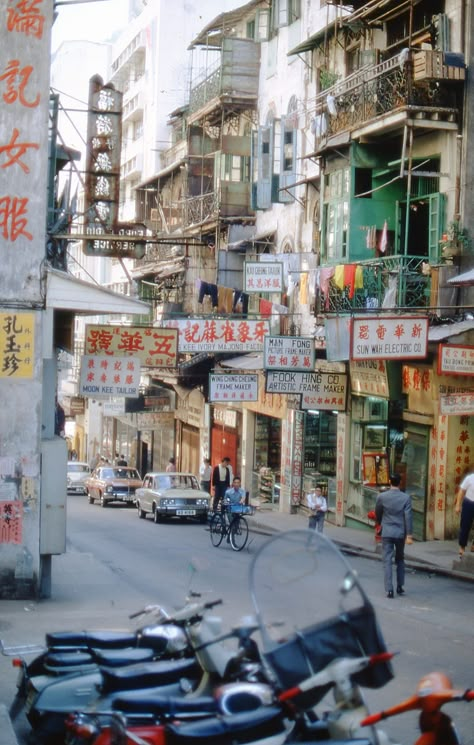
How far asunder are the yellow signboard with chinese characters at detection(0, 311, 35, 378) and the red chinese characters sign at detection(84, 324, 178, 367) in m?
2.97

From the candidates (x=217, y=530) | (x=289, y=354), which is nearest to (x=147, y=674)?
(x=217, y=530)

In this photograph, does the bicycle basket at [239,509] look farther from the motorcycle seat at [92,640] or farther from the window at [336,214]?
the motorcycle seat at [92,640]

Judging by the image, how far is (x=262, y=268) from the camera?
27594 mm

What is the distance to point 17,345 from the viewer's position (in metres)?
14.8

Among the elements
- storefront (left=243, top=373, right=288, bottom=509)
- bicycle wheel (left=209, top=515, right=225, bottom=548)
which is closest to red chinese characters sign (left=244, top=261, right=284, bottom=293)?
bicycle wheel (left=209, top=515, right=225, bottom=548)

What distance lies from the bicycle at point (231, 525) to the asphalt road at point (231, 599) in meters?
0.28

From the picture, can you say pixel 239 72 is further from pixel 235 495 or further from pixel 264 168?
pixel 235 495

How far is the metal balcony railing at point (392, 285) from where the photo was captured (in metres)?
22.7

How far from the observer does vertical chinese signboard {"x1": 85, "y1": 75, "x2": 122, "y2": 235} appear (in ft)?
58.1

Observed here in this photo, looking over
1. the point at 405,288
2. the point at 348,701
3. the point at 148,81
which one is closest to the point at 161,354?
the point at 405,288

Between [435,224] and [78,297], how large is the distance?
10.2 meters

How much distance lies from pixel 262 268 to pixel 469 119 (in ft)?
23.0

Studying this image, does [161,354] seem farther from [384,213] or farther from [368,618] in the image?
[368,618]

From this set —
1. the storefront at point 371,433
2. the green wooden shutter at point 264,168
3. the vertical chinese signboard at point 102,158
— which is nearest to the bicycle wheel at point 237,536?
the storefront at point 371,433
